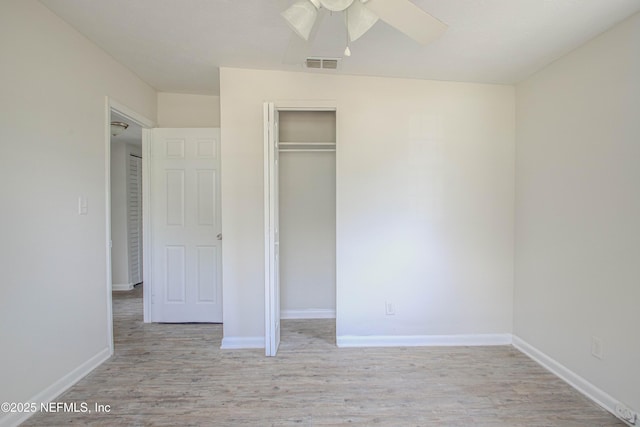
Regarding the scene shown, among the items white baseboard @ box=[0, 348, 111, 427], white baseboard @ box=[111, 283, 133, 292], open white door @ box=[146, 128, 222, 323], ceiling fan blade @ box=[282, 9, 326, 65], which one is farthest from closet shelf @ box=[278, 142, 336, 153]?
white baseboard @ box=[111, 283, 133, 292]

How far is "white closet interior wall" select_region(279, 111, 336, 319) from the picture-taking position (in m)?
3.46

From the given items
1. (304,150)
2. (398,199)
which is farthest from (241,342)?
(304,150)

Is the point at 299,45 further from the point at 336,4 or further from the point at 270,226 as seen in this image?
the point at 270,226

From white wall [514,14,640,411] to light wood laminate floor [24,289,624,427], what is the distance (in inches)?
13.0

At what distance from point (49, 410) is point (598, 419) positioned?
133 inches

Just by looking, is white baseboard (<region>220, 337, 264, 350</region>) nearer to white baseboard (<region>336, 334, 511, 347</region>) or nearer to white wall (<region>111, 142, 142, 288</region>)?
white baseboard (<region>336, 334, 511, 347</region>)

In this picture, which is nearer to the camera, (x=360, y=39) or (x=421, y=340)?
(x=360, y=39)

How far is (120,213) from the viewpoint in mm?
4660

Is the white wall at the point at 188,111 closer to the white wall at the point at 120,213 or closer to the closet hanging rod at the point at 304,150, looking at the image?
the closet hanging rod at the point at 304,150

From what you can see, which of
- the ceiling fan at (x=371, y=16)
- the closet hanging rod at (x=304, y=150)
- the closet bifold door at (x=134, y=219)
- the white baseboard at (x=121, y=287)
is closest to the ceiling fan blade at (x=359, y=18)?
the ceiling fan at (x=371, y=16)

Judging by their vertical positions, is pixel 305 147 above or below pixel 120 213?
above

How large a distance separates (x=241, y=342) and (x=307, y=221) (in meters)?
1.43

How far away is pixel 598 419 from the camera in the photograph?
1.84 metres

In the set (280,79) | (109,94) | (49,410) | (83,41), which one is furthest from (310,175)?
(49,410)
